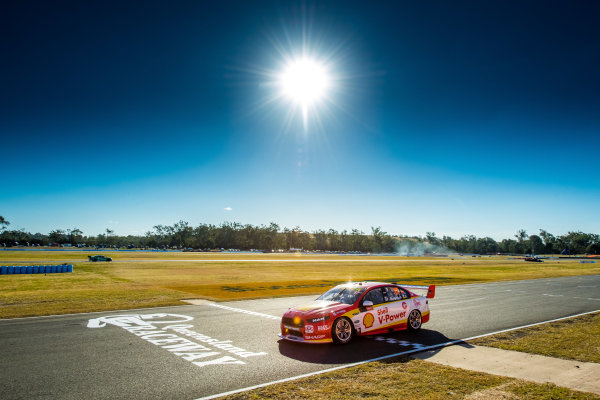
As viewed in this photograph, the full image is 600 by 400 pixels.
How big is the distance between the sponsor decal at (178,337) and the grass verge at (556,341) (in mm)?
7071

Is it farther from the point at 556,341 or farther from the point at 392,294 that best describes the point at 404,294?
the point at 556,341

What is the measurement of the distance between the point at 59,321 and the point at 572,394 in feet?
51.9

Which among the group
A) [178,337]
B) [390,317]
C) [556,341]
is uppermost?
[390,317]

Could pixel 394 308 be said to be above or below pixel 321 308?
below

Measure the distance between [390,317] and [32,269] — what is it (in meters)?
39.8

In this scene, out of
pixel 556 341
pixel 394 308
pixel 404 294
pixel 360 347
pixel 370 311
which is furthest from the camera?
pixel 404 294

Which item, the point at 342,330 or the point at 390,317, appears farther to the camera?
the point at 390,317

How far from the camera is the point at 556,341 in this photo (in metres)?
11.1

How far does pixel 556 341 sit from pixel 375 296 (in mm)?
5421

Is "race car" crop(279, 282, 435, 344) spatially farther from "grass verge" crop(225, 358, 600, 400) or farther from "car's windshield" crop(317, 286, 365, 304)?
"grass verge" crop(225, 358, 600, 400)

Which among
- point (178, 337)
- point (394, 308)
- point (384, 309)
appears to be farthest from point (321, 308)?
point (178, 337)

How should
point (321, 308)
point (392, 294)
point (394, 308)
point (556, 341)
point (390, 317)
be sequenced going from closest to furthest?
point (321, 308), point (556, 341), point (390, 317), point (394, 308), point (392, 294)

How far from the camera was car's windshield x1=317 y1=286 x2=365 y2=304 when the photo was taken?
37.2 feet

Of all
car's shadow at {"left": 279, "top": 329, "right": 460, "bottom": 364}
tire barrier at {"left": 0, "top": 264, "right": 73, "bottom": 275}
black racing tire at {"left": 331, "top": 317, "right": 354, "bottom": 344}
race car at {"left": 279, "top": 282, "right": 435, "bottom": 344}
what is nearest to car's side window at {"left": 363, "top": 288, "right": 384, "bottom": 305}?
race car at {"left": 279, "top": 282, "right": 435, "bottom": 344}
